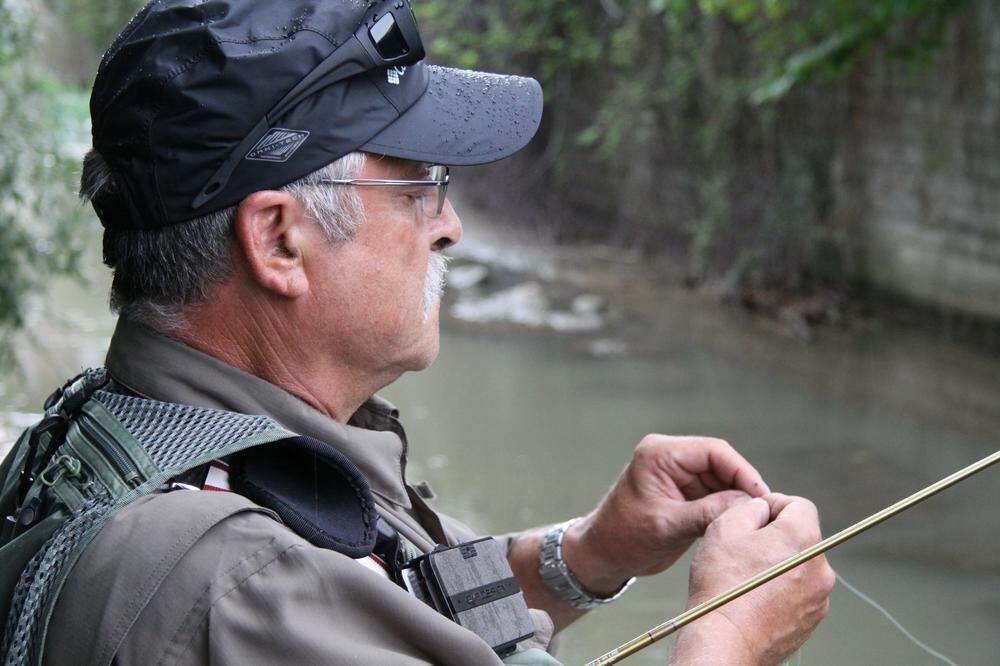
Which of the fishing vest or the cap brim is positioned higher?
the cap brim

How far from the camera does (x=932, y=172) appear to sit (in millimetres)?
7895

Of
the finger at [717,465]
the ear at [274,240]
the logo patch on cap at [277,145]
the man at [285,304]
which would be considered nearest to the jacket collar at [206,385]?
the man at [285,304]

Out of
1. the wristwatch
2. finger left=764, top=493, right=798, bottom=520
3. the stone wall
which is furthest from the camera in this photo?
the stone wall

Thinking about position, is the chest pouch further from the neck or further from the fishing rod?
the neck

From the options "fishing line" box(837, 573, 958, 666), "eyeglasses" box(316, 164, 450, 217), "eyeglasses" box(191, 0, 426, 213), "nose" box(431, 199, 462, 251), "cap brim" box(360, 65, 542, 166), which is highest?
"eyeglasses" box(191, 0, 426, 213)

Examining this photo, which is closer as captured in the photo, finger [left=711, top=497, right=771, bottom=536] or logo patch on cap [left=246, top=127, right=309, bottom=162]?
logo patch on cap [left=246, top=127, right=309, bottom=162]

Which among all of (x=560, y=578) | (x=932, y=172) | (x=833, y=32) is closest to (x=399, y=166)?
(x=560, y=578)

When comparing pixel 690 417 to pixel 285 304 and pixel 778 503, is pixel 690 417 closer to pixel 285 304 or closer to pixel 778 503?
pixel 778 503

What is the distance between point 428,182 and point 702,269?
25.7 ft

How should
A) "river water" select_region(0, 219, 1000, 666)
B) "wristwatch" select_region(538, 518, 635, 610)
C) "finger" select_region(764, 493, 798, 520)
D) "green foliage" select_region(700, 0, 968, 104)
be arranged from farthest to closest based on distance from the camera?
"green foliage" select_region(700, 0, 968, 104), "river water" select_region(0, 219, 1000, 666), "wristwatch" select_region(538, 518, 635, 610), "finger" select_region(764, 493, 798, 520)

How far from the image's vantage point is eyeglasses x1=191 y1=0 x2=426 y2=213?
1.42 m

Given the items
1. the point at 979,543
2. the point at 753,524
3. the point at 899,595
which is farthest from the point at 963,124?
the point at 753,524

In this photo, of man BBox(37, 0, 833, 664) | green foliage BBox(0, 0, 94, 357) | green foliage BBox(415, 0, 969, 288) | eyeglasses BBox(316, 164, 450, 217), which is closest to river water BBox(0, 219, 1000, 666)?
green foliage BBox(0, 0, 94, 357)

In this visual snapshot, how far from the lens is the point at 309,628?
1222 millimetres
